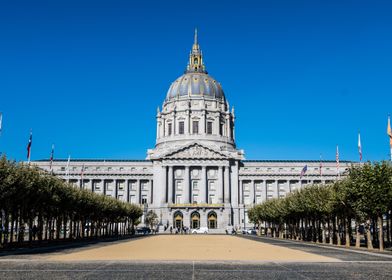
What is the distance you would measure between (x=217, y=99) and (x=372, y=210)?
12899 cm

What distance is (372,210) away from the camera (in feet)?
155

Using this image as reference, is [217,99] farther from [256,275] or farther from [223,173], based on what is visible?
[256,275]

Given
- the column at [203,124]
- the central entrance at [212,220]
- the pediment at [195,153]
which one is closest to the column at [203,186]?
the pediment at [195,153]

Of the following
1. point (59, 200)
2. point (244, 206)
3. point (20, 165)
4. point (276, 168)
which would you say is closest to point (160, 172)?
point (244, 206)

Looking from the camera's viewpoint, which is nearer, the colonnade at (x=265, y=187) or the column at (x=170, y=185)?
the column at (x=170, y=185)

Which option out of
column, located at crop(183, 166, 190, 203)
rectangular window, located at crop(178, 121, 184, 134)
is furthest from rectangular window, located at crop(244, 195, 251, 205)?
rectangular window, located at crop(178, 121, 184, 134)

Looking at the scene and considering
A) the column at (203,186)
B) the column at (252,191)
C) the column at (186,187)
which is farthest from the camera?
the column at (252,191)

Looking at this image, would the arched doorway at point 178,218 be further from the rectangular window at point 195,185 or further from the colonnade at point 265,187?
the colonnade at point 265,187

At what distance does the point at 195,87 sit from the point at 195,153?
36.1m

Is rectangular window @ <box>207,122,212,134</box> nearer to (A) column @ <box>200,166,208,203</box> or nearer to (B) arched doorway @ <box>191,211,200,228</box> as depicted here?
(A) column @ <box>200,166,208,203</box>

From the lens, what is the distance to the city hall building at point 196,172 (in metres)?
139

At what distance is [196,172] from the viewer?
146250 millimetres

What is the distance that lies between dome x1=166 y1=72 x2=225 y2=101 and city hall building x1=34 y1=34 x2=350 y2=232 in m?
0.39

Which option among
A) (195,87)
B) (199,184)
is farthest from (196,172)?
(195,87)
